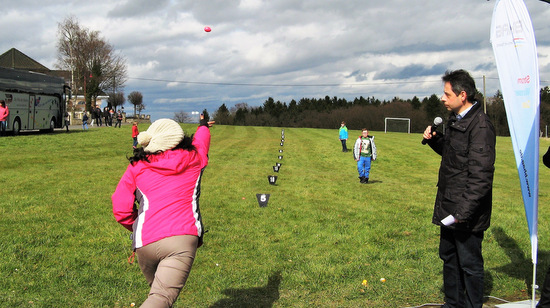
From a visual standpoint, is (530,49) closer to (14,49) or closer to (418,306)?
(418,306)

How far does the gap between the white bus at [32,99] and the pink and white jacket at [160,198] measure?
25.7m

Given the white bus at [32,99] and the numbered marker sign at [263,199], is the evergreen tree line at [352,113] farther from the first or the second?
the numbered marker sign at [263,199]

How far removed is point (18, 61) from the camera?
8762 cm

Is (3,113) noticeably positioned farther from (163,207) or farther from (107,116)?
(163,207)

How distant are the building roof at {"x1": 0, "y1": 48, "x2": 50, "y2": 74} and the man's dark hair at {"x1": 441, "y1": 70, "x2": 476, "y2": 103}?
306 feet

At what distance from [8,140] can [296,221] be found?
63.6ft

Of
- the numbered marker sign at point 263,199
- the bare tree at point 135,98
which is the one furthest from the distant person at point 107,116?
the bare tree at point 135,98

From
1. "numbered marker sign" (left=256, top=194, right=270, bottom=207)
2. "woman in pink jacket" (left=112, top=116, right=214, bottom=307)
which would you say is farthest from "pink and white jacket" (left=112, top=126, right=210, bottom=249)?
"numbered marker sign" (left=256, top=194, right=270, bottom=207)

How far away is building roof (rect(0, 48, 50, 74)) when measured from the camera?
85.4 meters

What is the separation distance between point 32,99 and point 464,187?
29755mm

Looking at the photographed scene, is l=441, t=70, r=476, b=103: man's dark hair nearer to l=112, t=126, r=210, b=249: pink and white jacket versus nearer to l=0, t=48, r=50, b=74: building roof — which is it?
l=112, t=126, r=210, b=249: pink and white jacket

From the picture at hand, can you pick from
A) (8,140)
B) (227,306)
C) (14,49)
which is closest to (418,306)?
(227,306)

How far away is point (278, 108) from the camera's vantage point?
123 metres

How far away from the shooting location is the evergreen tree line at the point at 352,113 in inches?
3339
